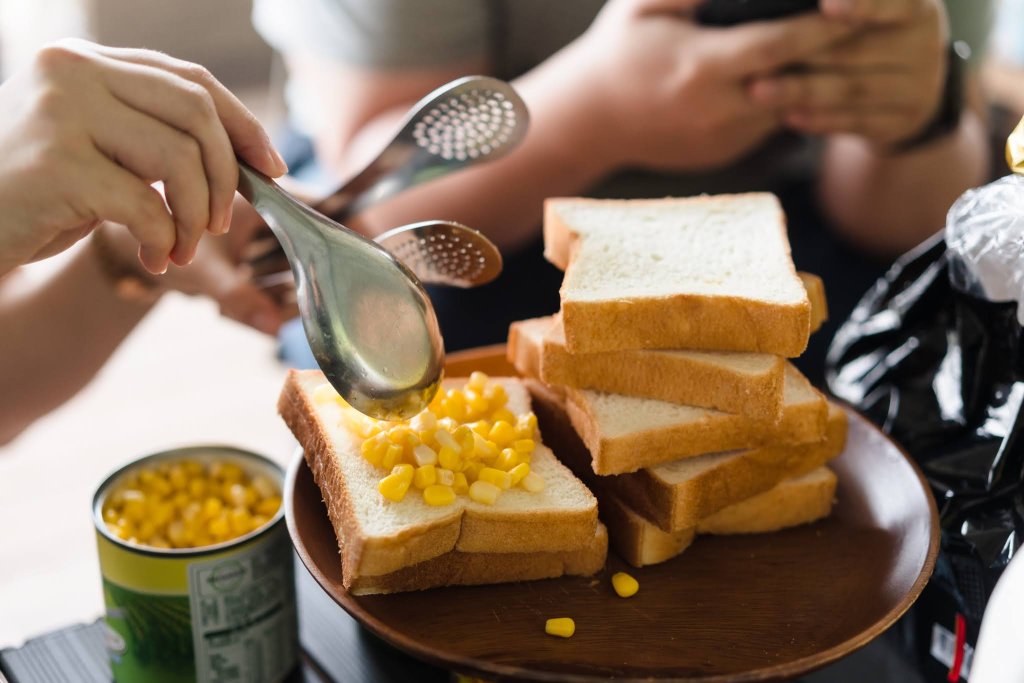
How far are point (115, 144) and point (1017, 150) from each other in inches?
28.1

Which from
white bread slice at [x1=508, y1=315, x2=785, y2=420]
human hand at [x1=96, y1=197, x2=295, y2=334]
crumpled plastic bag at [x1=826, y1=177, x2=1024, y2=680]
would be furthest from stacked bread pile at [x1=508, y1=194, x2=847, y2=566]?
human hand at [x1=96, y1=197, x2=295, y2=334]

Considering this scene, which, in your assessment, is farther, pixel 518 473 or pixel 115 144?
pixel 518 473

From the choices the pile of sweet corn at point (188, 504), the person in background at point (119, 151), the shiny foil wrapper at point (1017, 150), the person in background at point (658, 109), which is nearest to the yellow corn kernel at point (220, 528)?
→ the pile of sweet corn at point (188, 504)

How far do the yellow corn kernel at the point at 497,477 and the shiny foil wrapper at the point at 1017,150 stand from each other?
50 cm

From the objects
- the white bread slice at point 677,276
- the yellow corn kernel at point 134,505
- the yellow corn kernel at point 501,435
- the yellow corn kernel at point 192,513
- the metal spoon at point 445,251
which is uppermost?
the metal spoon at point 445,251

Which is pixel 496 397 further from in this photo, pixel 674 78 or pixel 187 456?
pixel 674 78

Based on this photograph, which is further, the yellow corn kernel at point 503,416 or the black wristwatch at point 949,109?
the black wristwatch at point 949,109

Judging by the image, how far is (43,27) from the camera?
3.58m

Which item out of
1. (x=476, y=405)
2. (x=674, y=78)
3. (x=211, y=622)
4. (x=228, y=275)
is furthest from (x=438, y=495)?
(x=674, y=78)

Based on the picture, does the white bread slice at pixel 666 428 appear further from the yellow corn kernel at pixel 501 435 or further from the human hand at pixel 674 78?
the human hand at pixel 674 78

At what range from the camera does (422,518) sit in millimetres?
789

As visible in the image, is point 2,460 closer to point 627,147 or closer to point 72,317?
point 72,317

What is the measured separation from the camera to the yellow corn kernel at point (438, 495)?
0.80m

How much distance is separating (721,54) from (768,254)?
363 mm
